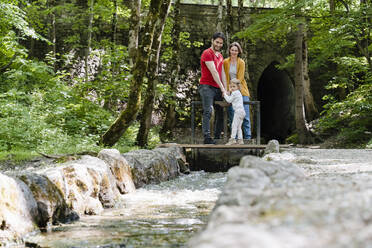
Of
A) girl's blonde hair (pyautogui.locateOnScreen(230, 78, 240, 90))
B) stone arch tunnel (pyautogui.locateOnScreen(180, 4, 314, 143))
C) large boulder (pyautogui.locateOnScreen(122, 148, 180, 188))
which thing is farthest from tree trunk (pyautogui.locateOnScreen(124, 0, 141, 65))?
stone arch tunnel (pyautogui.locateOnScreen(180, 4, 314, 143))

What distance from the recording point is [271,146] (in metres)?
6.81

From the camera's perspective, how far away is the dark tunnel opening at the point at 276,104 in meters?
19.9

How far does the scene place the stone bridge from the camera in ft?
60.7

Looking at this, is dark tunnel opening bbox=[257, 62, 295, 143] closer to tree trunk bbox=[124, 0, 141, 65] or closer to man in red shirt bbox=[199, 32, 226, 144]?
tree trunk bbox=[124, 0, 141, 65]

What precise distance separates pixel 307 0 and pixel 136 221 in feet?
28.0

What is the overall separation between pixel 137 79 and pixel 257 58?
1184cm

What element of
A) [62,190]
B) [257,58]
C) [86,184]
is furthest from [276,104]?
[62,190]

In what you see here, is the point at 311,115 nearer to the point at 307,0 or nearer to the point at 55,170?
the point at 307,0

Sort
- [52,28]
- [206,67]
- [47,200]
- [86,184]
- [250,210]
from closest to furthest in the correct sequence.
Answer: [250,210] → [47,200] → [86,184] → [206,67] → [52,28]

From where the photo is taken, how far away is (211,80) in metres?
7.88

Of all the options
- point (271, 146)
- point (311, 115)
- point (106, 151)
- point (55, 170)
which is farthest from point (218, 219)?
point (311, 115)

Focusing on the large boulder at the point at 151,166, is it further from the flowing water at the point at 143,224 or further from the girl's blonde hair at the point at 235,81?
the girl's blonde hair at the point at 235,81

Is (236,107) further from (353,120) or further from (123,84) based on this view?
(353,120)

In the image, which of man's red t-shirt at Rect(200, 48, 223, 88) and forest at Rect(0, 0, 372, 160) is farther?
forest at Rect(0, 0, 372, 160)
